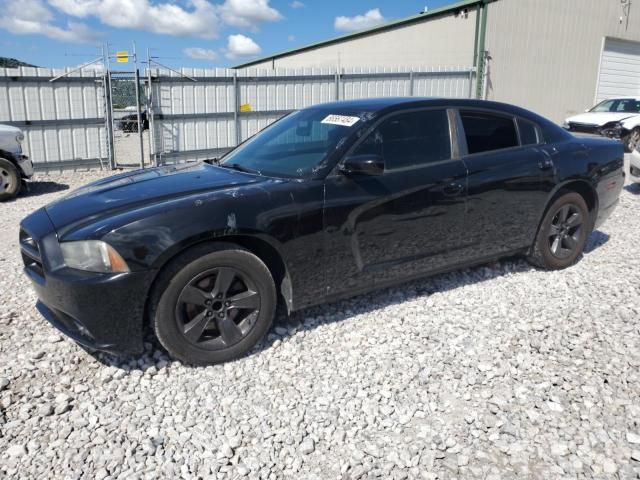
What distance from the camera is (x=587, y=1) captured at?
61.5ft

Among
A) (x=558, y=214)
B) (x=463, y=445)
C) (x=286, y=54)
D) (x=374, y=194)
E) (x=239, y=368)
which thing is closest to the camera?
(x=463, y=445)

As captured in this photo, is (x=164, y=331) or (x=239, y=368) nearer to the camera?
(x=164, y=331)

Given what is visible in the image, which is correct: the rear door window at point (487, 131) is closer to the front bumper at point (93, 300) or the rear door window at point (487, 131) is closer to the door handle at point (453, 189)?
the door handle at point (453, 189)

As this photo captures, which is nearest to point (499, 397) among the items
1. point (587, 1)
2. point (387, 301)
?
point (387, 301)

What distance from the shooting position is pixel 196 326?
320 cm

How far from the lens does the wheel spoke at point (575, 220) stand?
498 cm

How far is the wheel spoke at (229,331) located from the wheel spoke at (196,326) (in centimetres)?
9

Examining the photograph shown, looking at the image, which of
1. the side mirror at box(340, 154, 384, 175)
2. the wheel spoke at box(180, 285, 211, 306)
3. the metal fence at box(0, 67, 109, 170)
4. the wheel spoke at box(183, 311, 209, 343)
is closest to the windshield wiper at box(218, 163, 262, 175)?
the side mirror at box(340, 154, 384, 175)

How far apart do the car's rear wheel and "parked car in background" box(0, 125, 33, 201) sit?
795 cm

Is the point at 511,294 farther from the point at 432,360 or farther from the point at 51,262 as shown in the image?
the point at 51,262

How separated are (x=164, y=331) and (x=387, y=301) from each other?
186 cm

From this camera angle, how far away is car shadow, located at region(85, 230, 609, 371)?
3.39 m

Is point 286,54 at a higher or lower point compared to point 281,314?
higher

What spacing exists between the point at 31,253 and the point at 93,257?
577 mm
